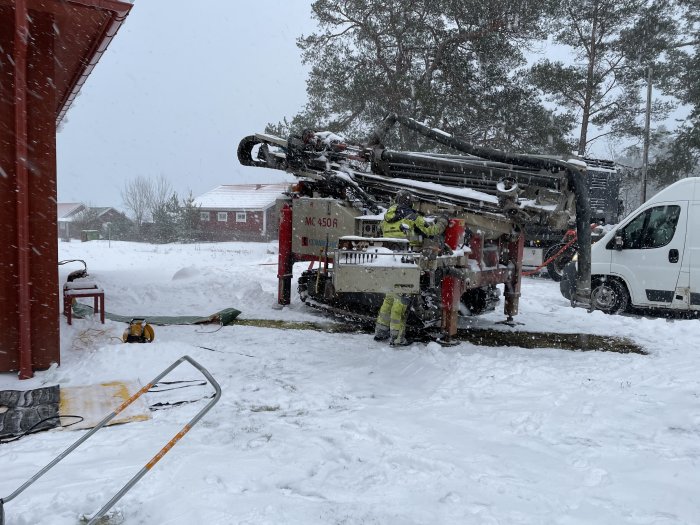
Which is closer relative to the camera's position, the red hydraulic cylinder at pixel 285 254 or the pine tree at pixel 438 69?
the red hydraulic cylinder at pixel 285 254

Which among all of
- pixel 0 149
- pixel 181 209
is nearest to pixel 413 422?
pixel 0 149

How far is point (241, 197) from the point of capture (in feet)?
156

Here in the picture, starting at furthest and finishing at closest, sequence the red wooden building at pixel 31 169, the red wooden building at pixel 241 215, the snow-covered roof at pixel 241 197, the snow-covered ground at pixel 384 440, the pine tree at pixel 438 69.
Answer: the snow-covered roof at pixel 241 197 < the red wooden building at pixel 241 215 < the pine tree at pixel 438 69 < the red wooden building at pixel 31 169 < the snow-covered ground at pixel 384 440

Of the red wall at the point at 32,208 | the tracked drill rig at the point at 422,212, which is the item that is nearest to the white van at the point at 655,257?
the tracked drill rig at the point at 422,212

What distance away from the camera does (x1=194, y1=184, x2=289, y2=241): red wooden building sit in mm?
43156

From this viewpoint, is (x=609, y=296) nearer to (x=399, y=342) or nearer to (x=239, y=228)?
(x=399, y=342)

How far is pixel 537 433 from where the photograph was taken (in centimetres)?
429

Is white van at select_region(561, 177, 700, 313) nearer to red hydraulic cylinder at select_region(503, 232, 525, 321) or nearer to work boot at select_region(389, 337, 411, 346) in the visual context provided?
red hydraulic cylinder at select_region(503, 232, 525, 321)

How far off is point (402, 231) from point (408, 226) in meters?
0.16

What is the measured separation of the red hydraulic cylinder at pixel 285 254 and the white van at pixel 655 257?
5.33 m

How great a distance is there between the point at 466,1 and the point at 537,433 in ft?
58.1

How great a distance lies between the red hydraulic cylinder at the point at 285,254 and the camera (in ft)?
30.7

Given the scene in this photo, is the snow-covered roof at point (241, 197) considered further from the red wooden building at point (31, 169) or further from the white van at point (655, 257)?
the red wooden building at point (31, 169)

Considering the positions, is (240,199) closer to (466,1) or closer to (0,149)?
(466,1)
